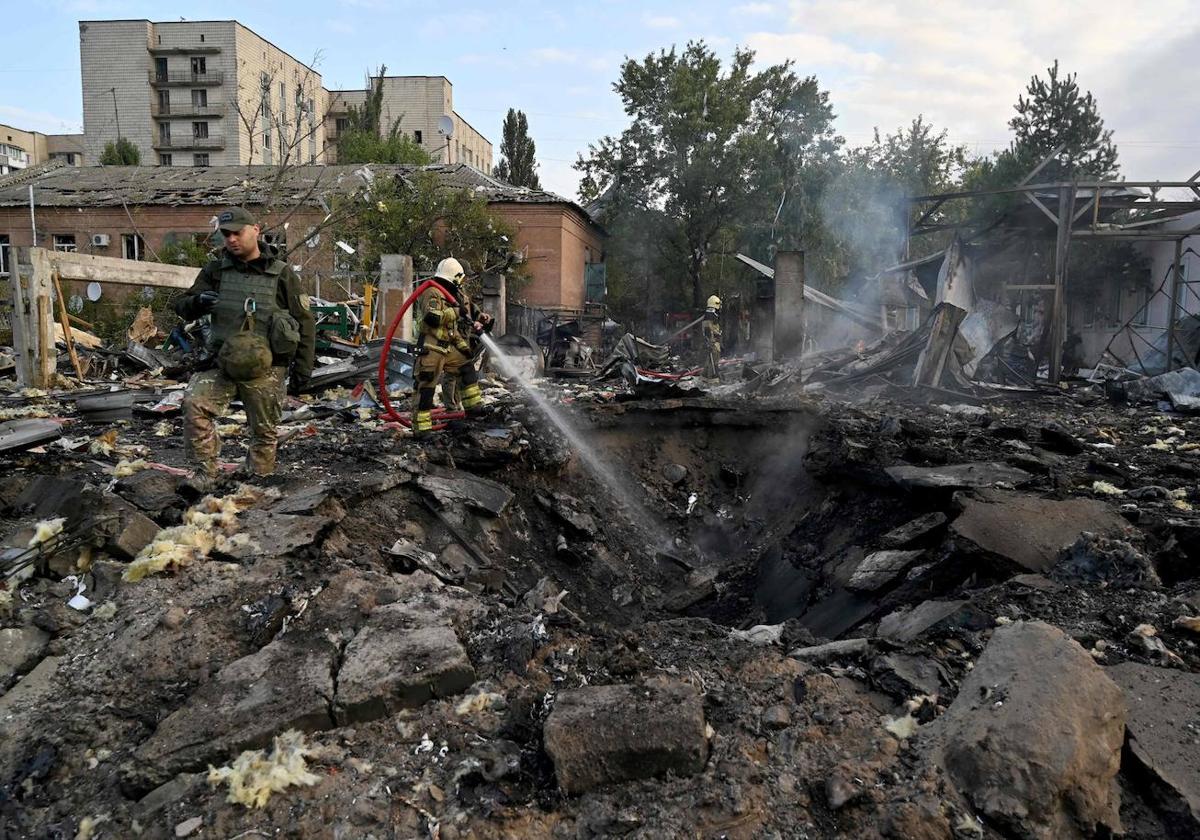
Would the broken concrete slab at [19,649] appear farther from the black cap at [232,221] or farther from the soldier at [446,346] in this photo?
the soldier at [446,346]

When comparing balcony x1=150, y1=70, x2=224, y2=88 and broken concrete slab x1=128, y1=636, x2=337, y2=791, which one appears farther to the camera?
balcony x1=150, y1=70, x2=224, y2=88

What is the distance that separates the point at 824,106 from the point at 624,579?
31754mm

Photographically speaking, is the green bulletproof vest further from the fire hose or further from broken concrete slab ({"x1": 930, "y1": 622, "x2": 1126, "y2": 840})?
broken concrete slab ({"x1": 930, "y1": 622, "x2": 1126, "y2": 840})

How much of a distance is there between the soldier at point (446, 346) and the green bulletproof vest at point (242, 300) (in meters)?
1.64

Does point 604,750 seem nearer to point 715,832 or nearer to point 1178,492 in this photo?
point 715,832

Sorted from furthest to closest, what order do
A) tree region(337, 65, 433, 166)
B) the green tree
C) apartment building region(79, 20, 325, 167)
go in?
apartment building region(79, 20, 325, 167), tree region(337, 65, 433, 166), the green tree

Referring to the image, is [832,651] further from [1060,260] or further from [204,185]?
[204,185]

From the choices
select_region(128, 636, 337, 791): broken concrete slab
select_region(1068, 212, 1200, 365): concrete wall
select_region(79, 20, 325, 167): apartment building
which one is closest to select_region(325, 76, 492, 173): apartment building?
select_region(79, 20, 325, 167): apartment building

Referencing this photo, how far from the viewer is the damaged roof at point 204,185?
78.4ft

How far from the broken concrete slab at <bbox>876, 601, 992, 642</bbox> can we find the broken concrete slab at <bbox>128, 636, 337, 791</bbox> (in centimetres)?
232

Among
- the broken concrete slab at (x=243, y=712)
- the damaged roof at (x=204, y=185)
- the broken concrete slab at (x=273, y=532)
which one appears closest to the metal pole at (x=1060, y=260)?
the broken concrete slab at (x=273, y=532)

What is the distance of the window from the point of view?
2528 cm

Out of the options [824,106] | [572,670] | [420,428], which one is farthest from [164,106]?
[572,670]

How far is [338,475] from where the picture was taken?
493 cm
